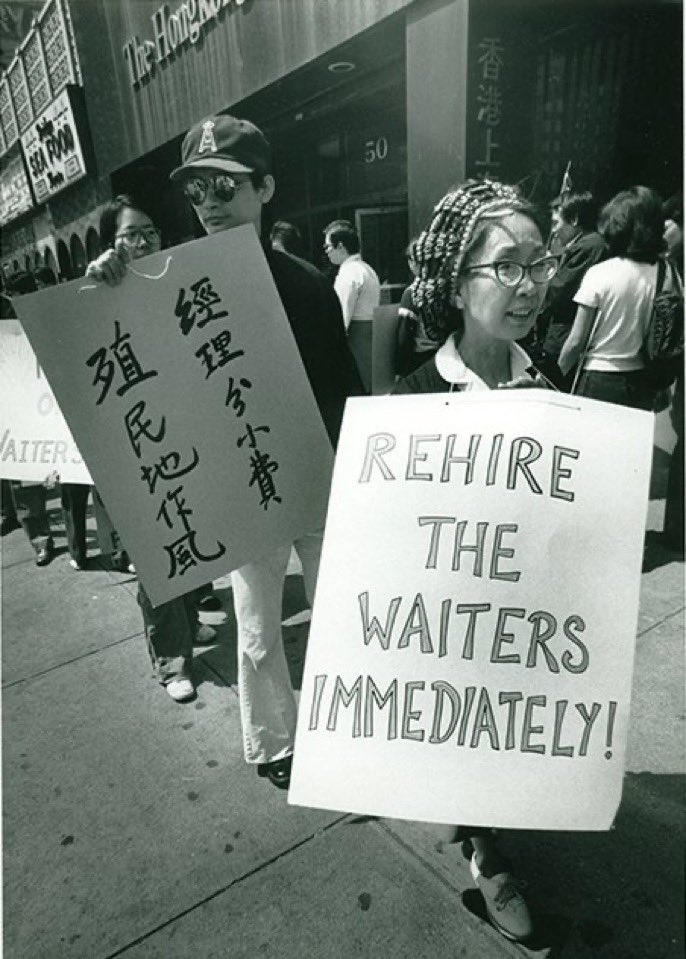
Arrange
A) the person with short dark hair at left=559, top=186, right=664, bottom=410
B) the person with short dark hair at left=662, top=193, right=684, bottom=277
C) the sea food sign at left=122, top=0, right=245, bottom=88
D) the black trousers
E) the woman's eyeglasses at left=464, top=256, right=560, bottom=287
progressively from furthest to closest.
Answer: the sea food sign at left=122, top=0, right=245, bottom=88 < the person with short dark hair at left=662, top=193, right=684, bottom=277 < the black trousers < the person with short dark hair at left=559, top=186, right=664, bottom=410 < the woman's eyeglasses at left=464, top=256, right=560, bottom=287

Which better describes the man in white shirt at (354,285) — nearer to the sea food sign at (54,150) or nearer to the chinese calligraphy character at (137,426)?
the chinese calligraphy character at (137,426)

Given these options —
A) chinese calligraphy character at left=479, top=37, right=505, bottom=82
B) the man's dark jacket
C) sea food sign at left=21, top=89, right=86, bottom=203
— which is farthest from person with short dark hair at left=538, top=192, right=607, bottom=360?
sea food sign at left=21, top=89, right=86, bottom=203

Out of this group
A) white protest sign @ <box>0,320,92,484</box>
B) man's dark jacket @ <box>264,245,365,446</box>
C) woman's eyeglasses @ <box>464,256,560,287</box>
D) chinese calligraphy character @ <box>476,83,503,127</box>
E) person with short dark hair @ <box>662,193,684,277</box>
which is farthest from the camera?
person with short dark hair @ <box>662,193,684,277</box>

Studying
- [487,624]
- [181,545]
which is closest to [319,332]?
[181,545]

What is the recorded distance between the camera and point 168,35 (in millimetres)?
7438

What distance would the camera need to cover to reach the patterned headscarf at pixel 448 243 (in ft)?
4.78

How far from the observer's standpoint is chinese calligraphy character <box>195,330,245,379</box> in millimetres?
1604

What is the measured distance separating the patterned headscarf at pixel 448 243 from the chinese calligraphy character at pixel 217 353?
0.49 m

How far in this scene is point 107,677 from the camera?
2.95 metres

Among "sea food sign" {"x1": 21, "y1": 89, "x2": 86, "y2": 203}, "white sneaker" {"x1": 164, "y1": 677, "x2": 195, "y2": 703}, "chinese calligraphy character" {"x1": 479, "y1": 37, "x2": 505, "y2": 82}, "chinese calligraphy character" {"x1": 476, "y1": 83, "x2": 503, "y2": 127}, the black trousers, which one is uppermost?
"sea food sign" {"x1": 21, "y1": 89, "x2": 86, "y2": 203}

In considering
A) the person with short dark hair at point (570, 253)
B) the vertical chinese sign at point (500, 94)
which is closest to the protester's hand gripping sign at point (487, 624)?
the person with short dark hair at point (570, 253)

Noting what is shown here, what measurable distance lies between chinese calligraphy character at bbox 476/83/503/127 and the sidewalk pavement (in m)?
3.41

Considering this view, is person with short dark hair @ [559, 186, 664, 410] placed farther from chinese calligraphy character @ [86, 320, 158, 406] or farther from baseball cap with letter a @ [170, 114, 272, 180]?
chinese calligraphy character @ [86, 320, 158, 406]

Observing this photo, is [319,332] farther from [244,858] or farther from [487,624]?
[244,858]
